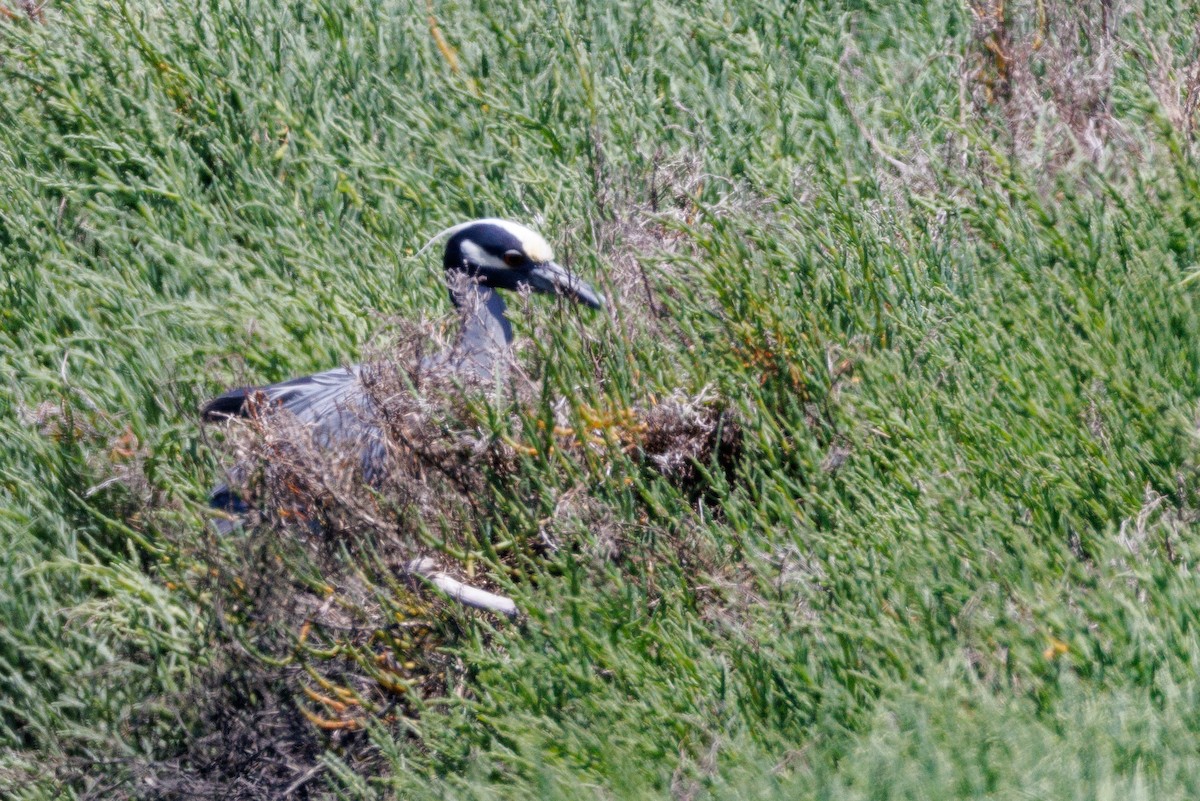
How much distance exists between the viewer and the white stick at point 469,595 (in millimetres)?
3312

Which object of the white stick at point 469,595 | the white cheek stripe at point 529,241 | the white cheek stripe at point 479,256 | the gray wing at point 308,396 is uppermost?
the white cheek stripe at point 529,241

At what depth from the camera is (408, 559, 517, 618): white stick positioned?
3.31 metres

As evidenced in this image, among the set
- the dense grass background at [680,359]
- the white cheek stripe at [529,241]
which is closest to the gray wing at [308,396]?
the dense grass background at [680,359]

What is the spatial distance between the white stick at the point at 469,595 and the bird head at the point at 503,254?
51.3 inches

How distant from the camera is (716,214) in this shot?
13.3 feet

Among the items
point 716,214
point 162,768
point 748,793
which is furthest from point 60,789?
point 716,214

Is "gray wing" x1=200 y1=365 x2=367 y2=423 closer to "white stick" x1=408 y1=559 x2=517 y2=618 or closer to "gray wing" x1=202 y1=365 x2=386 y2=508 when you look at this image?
"gray wing" x1=202 y1=365 x2=386 y2=508

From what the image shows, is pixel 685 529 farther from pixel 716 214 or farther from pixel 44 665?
pixel 44 665

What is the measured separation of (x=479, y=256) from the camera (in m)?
4.57

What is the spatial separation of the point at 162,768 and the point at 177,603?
1.78 feet

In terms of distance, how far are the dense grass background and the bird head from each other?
0.11 m

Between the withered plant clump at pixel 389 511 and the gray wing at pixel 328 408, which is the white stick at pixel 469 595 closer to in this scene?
the withered plant clump at pixel 389 511

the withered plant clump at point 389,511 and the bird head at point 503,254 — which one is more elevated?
the bird head at point 503,254

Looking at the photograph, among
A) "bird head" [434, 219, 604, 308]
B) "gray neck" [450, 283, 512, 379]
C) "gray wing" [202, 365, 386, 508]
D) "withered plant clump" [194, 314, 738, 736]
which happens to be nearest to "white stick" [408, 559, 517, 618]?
"withered plant clump" [194, 314, 738, 736]
